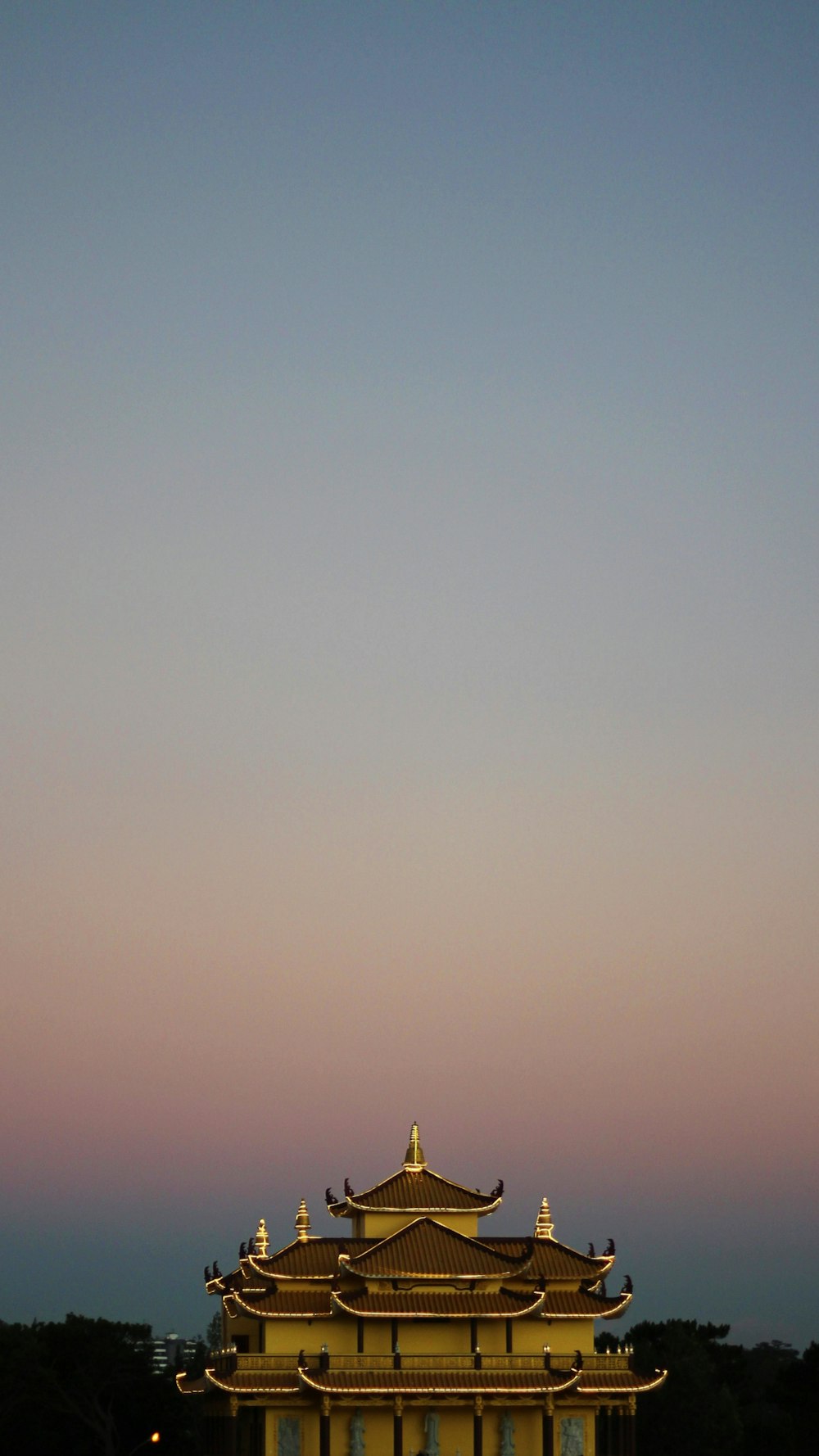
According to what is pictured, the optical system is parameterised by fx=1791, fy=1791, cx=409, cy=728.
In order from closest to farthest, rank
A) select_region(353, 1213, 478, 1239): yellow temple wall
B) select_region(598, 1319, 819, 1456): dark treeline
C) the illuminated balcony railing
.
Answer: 1. the illuminated balcony railing
2. select_region(353, 1213, 478, 1239): yellow temple wall
3. select_region(598, 1319, 819, 1456): dark treeline

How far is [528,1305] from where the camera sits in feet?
175

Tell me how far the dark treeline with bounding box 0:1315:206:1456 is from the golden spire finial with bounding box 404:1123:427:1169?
2902 cm

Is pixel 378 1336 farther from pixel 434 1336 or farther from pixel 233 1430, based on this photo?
pixel 233 1430

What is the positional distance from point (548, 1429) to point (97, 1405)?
3403cm

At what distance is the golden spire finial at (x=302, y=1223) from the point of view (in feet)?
187

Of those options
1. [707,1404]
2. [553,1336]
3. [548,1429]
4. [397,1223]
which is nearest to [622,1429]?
[548,1429]

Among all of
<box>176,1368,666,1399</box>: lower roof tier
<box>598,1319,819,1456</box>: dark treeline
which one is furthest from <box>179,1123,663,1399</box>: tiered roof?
<box>598,1319,819,1456</box>: dark treeline

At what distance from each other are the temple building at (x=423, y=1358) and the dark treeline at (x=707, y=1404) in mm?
22191

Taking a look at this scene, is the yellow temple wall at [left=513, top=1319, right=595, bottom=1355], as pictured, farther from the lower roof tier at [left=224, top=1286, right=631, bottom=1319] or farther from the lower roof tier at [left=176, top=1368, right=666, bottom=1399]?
the lower roof tier at [left=176, top=1368, right=666, bottom=1399]

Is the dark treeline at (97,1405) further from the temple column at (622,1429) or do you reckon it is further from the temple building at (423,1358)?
the temple column at (622,1429)

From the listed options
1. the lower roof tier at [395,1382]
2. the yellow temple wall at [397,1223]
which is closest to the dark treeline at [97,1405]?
the yellow temple wall at [397,1223]

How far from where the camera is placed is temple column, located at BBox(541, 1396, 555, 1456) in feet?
174

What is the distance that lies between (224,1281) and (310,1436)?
32.1ft

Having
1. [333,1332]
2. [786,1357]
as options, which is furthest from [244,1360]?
[786,1357]
